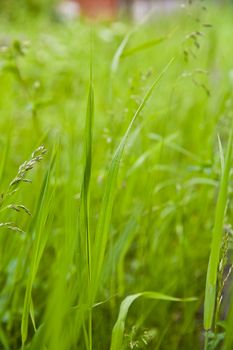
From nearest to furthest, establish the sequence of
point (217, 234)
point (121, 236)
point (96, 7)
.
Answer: point (217, 234) < point (121, 236) < point (96, 7)

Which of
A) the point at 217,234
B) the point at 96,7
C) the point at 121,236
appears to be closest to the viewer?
the point at 217,234

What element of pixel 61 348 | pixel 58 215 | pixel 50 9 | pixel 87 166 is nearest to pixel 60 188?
pixel 58 215

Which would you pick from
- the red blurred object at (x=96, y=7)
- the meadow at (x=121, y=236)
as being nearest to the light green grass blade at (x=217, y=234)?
the meadow at (x=121, y=236)

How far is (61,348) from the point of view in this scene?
0.65 meters

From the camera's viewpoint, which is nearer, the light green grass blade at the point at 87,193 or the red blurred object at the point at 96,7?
the light green grass blade at the point at 87,193

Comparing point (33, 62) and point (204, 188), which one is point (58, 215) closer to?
point (204, 188)

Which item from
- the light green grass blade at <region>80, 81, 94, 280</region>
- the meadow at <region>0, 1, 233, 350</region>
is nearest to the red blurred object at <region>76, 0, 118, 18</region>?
the meadow at <region>0, 1, 233, 350</region>

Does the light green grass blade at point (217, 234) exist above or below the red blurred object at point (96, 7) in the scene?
above

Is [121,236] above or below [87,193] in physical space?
below

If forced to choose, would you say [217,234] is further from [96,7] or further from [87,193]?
[96,7]

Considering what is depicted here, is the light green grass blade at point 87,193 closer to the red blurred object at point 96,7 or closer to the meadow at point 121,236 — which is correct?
the meadow at point 121,236

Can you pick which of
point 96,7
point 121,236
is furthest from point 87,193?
point 96,7

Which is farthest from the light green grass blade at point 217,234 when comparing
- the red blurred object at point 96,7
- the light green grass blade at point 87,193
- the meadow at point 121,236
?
the red blurred object at point 96,7

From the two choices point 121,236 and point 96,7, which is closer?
point 121,236
